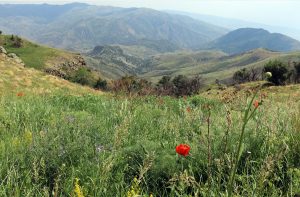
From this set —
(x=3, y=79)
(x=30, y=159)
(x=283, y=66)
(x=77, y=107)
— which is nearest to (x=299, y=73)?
(x=283, y=66)

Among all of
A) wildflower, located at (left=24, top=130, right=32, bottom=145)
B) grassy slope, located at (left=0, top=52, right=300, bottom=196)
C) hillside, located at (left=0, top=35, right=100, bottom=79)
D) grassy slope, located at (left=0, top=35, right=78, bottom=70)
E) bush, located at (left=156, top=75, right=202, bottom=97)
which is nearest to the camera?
grassy slope, located at (left=0, top=52, right=300, bottom=196)

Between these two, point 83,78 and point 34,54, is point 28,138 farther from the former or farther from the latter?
point 34,54

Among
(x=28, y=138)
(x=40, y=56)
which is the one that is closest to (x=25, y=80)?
(x=28, y=138)

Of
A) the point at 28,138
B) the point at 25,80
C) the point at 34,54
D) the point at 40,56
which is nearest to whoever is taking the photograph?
the point at 28,138

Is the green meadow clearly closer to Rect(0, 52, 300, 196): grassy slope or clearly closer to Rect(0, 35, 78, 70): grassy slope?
Rect(0, 52, 300, 196): grassy slope

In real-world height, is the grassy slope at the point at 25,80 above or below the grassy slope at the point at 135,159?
below

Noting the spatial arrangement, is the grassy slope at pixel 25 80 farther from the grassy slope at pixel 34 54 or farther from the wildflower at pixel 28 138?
the grassy slope at pixel 34 54

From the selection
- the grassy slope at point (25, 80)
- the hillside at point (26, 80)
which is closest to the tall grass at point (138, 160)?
the hillside at point (26, 80)

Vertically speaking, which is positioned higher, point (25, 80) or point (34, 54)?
point (25, 80)

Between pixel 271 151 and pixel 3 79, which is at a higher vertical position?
pixel 271 151

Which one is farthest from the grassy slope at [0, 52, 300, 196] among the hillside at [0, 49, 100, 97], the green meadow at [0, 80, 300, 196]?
the hillside at [0, 49, 100, 97]

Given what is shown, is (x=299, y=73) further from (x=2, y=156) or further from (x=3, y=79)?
(x=2, y=156)

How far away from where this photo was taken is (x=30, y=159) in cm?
488

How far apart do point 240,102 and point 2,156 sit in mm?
5217
